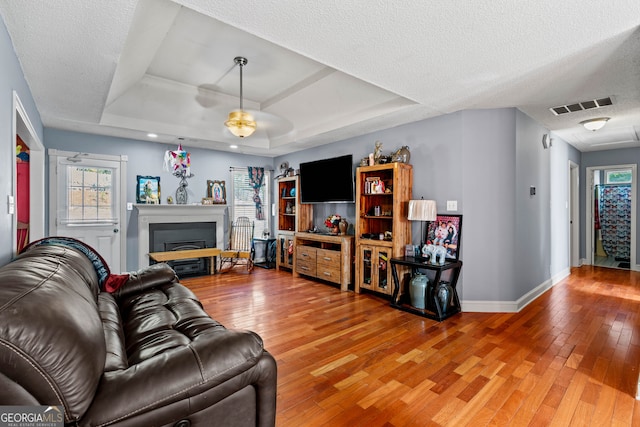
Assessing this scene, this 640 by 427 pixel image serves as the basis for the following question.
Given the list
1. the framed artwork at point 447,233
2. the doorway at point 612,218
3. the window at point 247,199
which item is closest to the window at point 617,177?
the doorway at point 612,218

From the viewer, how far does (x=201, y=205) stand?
5.92 m

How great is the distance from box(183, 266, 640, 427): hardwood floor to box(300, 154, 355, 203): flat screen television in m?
1.67

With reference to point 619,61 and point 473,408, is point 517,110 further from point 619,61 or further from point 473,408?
point 473,408

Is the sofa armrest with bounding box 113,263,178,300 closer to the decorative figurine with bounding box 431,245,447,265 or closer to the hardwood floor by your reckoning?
the hardwood floor

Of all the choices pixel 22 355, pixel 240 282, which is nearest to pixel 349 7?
pixel 22 355

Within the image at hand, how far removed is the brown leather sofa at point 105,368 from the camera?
2.80 feet

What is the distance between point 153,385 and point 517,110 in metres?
4.43

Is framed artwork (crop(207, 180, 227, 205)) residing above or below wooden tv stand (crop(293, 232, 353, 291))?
above

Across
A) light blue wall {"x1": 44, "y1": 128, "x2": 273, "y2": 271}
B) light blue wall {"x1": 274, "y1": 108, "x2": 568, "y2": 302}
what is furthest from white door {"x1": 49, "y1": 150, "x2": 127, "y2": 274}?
light blue wall {"x1": 274, "y1": 108, "x2": 568, "y2": 302}

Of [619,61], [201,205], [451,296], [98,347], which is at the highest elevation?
[619,61]

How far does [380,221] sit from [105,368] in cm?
410

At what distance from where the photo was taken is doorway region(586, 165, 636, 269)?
699 centimetres

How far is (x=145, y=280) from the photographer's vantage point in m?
2.70

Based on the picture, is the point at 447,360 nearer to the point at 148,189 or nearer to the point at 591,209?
the point at 148,189
